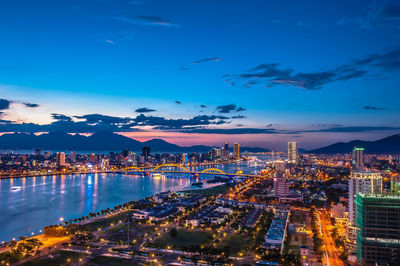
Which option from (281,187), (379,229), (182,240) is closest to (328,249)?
(379,229)

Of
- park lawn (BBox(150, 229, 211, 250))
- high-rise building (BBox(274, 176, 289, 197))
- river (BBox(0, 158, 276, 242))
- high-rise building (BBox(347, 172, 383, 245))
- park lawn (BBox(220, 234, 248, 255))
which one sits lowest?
river (BBox(0, 158, 276, 242))

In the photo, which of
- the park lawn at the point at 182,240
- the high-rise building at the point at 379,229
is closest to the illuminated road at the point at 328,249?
the high-rise building at the point at 379,229

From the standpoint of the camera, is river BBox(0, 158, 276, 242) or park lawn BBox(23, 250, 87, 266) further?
river BBox(0, 158, 276, 242)

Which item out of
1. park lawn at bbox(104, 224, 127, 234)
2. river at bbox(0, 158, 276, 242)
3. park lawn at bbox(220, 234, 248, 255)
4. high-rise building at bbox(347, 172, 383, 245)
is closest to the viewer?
park lawn at bbox(220, 234, 248, 255)

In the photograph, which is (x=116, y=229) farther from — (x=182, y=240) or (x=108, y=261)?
(x=108, y=261)

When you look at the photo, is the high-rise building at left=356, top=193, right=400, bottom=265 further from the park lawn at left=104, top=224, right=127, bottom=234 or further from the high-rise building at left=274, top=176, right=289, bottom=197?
the high-rise building at left=274, top=176, right=289, bottom=197

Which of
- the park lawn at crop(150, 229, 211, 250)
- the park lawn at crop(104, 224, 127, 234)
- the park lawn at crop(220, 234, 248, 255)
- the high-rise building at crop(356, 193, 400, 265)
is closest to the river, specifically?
the park lawn at crop(104, 224, 127, 234)
